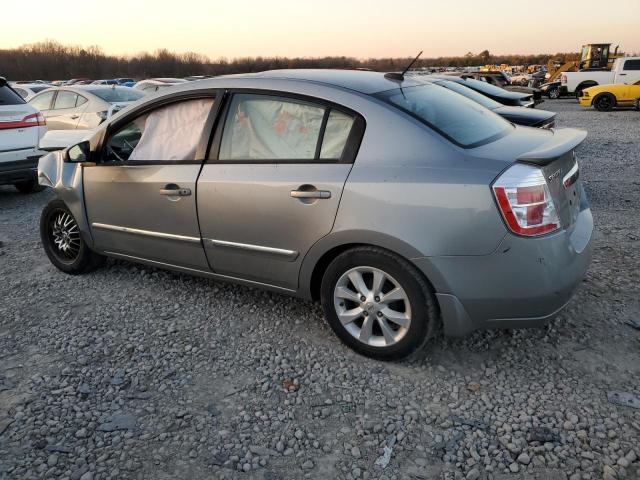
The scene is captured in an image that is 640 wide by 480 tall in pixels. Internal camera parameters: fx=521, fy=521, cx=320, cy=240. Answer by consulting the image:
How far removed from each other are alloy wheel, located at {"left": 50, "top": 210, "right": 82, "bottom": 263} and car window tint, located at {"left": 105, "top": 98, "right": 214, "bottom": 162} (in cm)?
79

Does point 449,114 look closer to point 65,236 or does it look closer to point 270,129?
point 270,129

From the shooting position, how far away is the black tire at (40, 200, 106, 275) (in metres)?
Answer: 4.42

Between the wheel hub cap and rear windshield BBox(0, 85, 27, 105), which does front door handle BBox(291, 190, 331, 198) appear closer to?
the wheel hub cap

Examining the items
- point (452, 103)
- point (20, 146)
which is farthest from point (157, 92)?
point (20, 146)

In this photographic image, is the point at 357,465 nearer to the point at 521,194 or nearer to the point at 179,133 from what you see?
the point at 521,194

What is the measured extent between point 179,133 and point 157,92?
0.44 meters

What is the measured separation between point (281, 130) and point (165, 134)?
3.36 ft

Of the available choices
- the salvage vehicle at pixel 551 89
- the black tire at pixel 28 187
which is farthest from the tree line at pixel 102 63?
the black tire at pixel 28 187

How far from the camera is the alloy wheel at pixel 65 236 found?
4.47m

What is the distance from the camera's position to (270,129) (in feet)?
10.7

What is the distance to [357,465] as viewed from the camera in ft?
7.50

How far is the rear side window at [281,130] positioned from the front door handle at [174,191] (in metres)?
0.33

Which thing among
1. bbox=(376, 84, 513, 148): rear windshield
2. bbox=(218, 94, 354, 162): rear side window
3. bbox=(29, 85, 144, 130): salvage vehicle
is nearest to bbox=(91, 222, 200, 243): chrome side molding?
bbox=(218, 94, 354, 162): rear side window

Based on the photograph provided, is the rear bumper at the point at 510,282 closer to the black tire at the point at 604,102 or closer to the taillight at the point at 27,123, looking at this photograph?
the taillight at the point at 27,123
